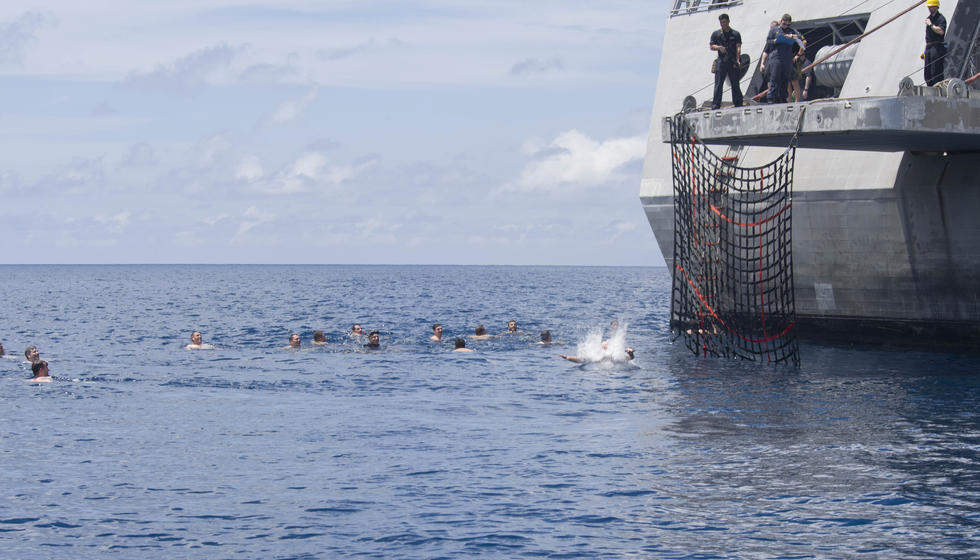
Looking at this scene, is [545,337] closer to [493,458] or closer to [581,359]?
[581,359]

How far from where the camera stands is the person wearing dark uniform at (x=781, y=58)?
24.4 meters

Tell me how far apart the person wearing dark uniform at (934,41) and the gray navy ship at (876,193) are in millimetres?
920

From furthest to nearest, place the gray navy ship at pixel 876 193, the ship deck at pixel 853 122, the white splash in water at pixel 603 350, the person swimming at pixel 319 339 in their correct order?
the person swimming at pixel 319 339, the white splash in water at pixel 603 350, the gray navy ship at pixel 876 193, the ship deck at pixel 853 122

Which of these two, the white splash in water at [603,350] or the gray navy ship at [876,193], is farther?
the white splash in water at [603,350]

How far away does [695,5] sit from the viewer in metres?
38.7

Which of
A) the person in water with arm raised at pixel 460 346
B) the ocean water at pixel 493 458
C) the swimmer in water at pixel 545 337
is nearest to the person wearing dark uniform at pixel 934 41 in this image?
the ocean water at pixel 493 458

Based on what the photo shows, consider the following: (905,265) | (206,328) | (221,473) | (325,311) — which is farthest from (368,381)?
(325,311)

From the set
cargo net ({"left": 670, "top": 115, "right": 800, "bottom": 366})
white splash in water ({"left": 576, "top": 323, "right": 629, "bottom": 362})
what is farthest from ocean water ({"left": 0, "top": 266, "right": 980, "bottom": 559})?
cargo net ({"left": 670, "top": 115, "right": 800, "bottom": 366})

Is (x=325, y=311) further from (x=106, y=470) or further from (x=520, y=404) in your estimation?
(x=106, y=470)

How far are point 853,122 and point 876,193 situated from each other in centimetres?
821

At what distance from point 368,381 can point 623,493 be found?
13.4m

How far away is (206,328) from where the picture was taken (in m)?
53.6

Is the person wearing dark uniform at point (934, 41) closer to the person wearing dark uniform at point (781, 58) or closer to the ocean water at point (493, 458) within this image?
the person wearing dark uniform at point (781, 58)

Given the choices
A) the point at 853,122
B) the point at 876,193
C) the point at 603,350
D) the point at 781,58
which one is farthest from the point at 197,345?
the point at 853,122
